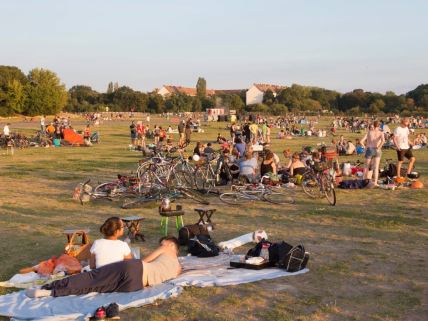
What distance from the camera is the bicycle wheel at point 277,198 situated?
1159cm

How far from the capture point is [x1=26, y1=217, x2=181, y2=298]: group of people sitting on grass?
5.68 metres

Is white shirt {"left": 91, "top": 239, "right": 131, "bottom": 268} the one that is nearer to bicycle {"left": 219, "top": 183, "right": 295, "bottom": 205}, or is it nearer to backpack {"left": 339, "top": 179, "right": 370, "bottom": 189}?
bicycle {"left": 219, "top": 183, "right": 295, "bottom": 205}

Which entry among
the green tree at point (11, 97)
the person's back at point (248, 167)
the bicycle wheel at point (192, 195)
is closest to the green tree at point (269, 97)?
the green tree at point (11, 97)

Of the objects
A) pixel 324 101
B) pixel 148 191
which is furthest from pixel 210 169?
pixel 324 101

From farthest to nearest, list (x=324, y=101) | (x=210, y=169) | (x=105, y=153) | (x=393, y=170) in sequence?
(x=324, y=101)
(x=105, y=153)
(x=393, y=170)
(x=210, y=169)

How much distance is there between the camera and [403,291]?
19.1 ft

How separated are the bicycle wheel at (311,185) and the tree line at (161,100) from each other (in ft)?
227

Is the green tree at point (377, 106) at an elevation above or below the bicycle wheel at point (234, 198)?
above

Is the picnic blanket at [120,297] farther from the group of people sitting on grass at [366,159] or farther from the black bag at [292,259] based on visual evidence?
the group of people sitting on grass at [366,159]

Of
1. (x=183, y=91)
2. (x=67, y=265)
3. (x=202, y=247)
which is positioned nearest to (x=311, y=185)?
(x=202, y=247)

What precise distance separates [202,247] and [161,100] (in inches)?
3836

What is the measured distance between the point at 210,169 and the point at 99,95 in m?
103

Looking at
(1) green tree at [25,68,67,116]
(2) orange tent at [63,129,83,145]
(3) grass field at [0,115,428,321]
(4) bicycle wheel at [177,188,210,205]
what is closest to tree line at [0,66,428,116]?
(1) green tree at [25,68,67,116]

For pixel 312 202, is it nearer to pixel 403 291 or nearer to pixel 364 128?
pixel 403 291
